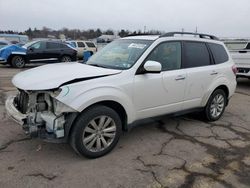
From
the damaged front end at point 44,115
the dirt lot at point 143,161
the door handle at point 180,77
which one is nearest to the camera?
the dirt lot at point 143,161

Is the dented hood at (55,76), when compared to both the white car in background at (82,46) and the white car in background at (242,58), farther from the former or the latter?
the white car in background at (82,46)

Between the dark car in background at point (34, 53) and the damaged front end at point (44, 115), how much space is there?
12521mm

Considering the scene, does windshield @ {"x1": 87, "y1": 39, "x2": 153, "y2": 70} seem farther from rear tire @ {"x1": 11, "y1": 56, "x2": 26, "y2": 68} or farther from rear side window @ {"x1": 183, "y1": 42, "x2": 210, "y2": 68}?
rear tire @ {"x1": 11, "y1": 56, "x2": 26, "y2": 68}

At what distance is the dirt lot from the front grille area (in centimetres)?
61

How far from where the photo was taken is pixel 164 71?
4809 mm

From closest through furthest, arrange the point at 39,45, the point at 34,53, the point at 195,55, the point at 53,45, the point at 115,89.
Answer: the point at 115,89, the point at 195,55, the point at 34,53, the point at 39,45, the point at 53,45

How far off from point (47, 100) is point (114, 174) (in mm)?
1319

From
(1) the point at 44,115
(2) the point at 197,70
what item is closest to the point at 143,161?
(1) the point at 44,115

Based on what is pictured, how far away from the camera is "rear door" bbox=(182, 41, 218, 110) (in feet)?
Answer: 17.2

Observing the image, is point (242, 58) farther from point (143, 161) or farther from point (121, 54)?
point (143, 161)

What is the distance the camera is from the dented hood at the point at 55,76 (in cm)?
379

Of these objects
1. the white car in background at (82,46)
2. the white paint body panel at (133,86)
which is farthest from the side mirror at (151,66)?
the white car in background at (82,46)

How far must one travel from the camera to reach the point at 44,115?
3859 millimetres

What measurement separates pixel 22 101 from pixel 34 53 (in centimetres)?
1252
